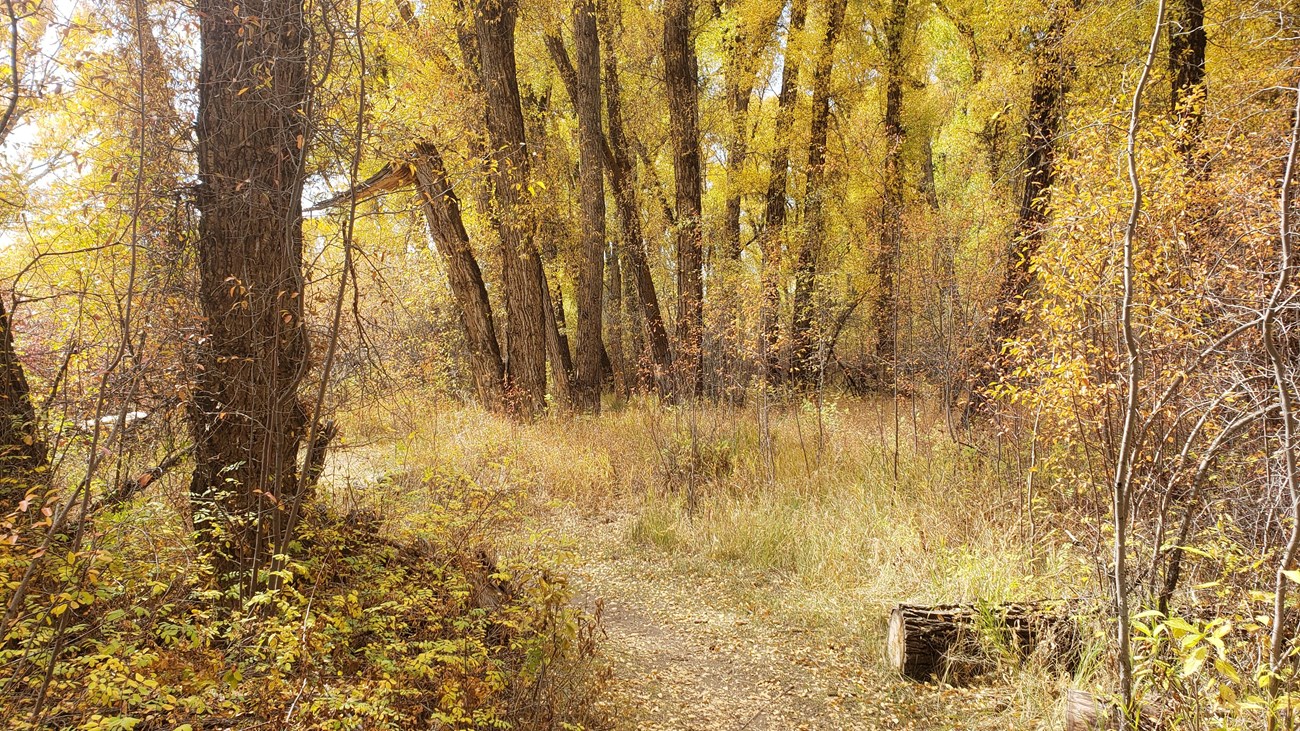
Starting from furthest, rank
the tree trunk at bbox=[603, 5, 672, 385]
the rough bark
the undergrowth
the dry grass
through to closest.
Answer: the rough bark
the tree trunk at bbox=[603, 5, 672, 385]
the dry grass
the undergrowth

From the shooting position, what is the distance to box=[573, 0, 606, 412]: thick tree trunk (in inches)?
433

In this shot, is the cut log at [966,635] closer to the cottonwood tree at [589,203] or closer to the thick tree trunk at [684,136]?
the thick tree trunk at [684,136]

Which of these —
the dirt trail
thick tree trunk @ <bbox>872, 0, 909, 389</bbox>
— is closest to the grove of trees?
the dirt trail

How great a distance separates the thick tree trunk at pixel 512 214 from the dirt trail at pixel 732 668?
545 centimetres

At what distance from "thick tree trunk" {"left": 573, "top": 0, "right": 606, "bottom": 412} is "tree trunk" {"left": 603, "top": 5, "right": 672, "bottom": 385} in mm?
867

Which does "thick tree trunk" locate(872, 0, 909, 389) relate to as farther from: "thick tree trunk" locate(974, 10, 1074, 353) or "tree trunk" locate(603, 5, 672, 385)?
"tree trunk" locate(603, 5, 672, 385)

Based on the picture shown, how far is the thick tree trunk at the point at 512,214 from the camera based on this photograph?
1010cm

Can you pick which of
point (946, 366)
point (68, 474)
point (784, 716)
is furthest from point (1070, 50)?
point (68, 474)

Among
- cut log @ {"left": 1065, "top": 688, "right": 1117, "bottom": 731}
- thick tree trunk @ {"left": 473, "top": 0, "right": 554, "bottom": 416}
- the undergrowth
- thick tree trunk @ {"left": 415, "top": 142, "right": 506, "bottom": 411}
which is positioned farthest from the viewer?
thick tree trunk @ {"left": 415, "top": 142, "right": 506, "bottom": 411}

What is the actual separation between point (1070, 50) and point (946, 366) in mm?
4234

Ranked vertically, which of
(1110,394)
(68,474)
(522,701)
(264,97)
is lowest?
(522,701)

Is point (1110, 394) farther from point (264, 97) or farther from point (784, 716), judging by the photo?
point (264, 97)

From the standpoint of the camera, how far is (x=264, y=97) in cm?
357

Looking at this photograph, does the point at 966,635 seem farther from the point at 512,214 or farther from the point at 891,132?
the point at 891,132
